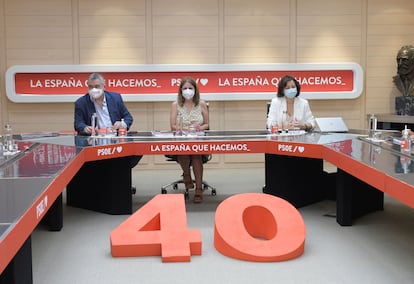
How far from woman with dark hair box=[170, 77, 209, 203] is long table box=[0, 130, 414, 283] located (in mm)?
355

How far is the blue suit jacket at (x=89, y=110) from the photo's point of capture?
15.9 ft

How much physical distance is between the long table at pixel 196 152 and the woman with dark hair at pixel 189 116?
35 centimetres

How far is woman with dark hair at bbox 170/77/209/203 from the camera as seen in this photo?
4918 mm

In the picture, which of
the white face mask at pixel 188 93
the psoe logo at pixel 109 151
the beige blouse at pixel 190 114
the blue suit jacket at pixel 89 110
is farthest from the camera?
the beige blouse at pixel 190 114

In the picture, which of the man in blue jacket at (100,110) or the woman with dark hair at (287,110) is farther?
the woman with dark hair at (287,110)

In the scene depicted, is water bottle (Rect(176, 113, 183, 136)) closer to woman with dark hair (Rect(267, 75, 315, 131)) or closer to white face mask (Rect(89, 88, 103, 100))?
white face mask (Rect(89, 88, 103, 100))

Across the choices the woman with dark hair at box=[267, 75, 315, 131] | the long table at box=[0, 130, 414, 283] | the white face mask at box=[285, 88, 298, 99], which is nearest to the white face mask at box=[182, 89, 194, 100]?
the long table at box=[0, 130, 414, 283]

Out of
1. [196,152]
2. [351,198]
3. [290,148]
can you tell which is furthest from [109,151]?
[351,198]

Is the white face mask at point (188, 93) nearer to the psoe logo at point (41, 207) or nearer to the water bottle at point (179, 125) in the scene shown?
the water bottle at point (179, 125)

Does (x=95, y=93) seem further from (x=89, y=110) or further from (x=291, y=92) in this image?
(x=291, y=92)

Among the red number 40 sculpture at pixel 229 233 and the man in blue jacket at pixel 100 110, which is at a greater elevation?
the man in blue jacket at pixel 100 110

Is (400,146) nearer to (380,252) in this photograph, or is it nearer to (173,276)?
(380,252)

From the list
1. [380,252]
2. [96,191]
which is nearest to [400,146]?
[380,252]

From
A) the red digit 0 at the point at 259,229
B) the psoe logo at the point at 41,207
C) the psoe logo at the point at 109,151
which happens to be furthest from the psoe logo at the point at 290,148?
the psoe logo at the point at 41,207
